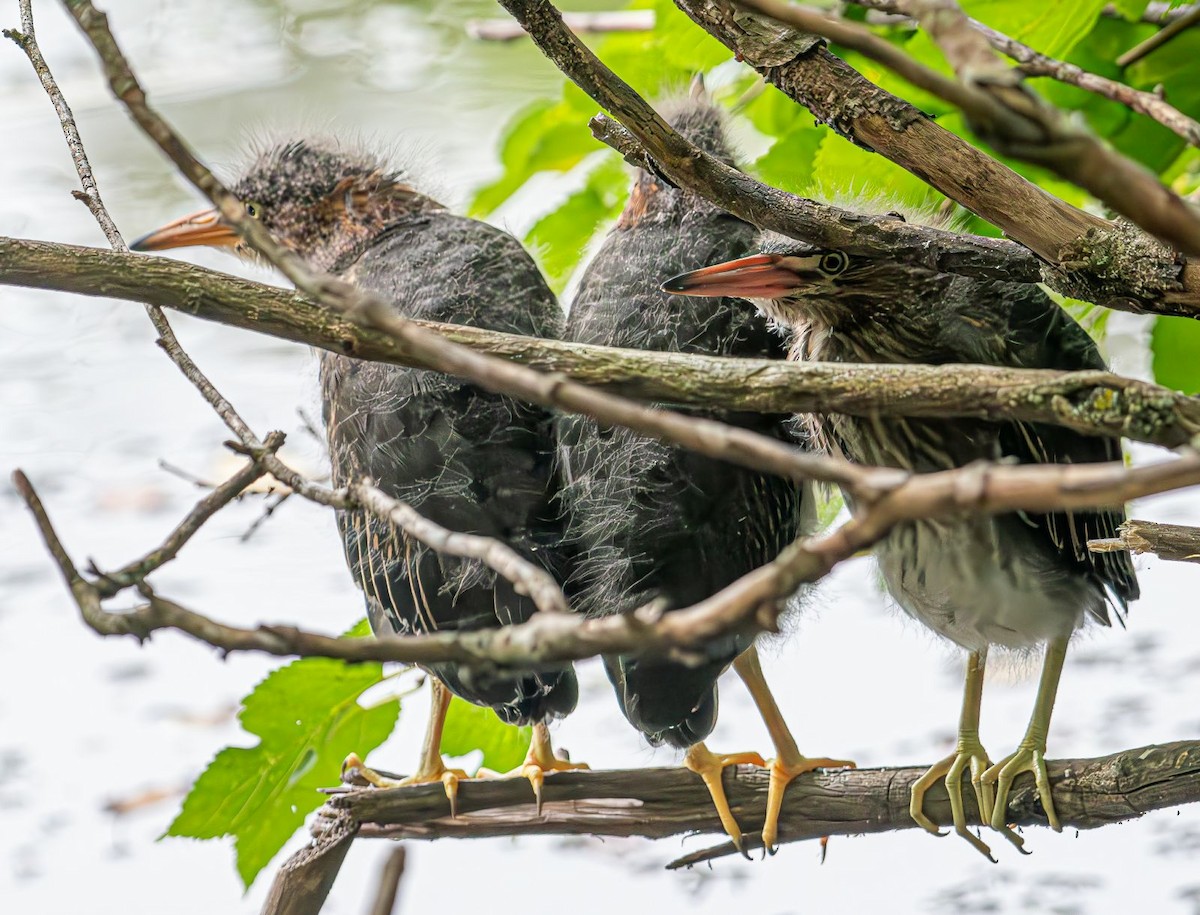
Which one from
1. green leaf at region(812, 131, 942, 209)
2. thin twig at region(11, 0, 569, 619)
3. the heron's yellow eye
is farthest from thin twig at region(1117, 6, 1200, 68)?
thin twig at region(11, 0, 569, 619)

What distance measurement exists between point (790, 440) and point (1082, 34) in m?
0.46

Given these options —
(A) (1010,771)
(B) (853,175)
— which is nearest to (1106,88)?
(B) (853,175)

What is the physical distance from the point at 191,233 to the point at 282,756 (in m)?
0.65

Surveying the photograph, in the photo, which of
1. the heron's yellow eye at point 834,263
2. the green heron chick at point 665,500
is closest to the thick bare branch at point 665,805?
the green heron chick at point 665,500

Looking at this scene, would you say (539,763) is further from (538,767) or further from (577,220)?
(577,220)

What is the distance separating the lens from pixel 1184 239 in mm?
471

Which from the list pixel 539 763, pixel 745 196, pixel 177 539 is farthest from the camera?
pixel 539 763

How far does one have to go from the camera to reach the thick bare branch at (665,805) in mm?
1255

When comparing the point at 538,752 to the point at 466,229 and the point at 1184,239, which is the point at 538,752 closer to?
the point at 466,229

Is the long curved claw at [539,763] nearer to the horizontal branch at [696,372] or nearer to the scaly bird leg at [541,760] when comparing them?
the scaly bird leg at [541,760]

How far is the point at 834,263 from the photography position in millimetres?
1114

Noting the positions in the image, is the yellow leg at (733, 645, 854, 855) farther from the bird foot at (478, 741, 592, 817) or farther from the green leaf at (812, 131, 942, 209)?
the green leaf at (812, 131, 942, 209)

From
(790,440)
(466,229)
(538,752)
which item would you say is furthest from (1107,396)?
(538,752)

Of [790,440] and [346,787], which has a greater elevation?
[790,440]
